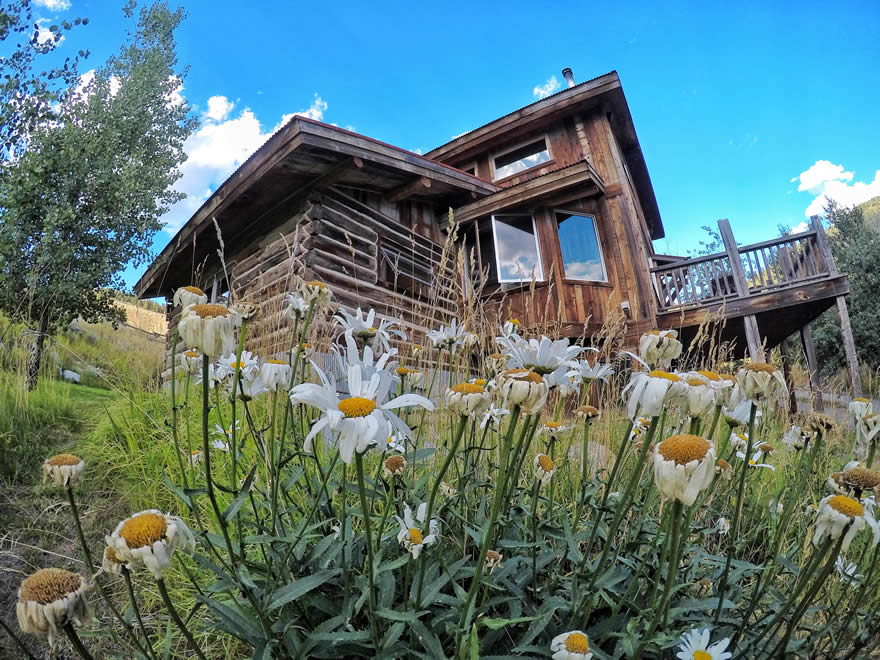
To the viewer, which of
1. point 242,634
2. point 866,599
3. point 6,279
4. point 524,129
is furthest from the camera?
point 524,129

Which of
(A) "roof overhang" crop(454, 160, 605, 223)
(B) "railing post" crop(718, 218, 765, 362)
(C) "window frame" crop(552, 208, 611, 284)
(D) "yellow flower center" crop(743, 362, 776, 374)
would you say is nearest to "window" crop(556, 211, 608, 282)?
(C) "window frame" crop(552, 208, 611, 284)

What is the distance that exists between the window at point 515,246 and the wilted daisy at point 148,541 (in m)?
7.24

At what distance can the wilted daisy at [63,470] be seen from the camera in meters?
0.85

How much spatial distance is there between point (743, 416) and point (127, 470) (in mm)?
3286

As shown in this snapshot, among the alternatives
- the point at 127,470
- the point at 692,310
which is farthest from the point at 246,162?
the point at 692,310

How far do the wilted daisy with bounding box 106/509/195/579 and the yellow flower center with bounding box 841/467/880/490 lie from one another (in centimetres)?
131

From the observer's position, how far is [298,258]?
5832 millimetres

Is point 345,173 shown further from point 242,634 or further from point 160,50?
point 160,50

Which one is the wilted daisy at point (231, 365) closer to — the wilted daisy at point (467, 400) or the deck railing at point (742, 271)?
the wilted daisy at point (467, 400)

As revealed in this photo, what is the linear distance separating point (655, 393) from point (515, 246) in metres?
7.32

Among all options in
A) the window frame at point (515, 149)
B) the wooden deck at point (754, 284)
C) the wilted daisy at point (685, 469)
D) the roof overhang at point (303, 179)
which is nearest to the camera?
the wilted daisy at point (685, 469)

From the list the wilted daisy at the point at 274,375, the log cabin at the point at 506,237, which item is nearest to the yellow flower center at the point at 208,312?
the wilted daisy at the point at 274,375

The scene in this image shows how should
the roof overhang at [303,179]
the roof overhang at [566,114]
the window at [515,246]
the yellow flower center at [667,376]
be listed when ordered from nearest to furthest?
the yellow flower center at [667,376] < the roof overhang at [303,179] < the window at [515,246] < the roof overhang at [566,114]

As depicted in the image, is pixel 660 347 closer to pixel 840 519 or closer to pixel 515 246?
pixel 840 519
